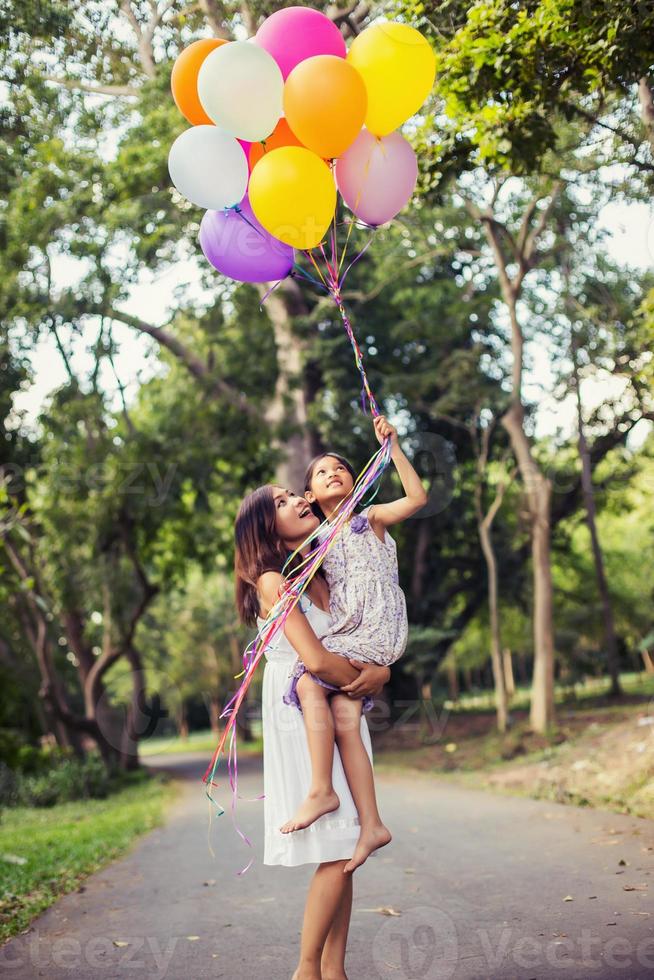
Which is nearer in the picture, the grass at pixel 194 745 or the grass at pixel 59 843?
the grass at pixel 59 843

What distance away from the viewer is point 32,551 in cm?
1900

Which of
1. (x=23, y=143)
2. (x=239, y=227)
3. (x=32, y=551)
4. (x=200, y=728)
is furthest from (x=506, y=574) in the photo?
(x=200, y=728)

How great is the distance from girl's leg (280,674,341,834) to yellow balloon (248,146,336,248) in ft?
7.48

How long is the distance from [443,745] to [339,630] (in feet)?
50.2

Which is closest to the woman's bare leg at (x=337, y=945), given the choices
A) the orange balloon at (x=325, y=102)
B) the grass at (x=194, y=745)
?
the orange balloon at (x=325, y=102)

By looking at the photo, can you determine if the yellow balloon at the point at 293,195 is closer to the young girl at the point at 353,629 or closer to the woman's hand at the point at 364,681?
the young girl at the point at 353,629

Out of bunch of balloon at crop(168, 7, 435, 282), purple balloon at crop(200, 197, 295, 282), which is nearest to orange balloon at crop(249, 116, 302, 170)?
bunch of balloon at crop(168, 7, 435, 282)

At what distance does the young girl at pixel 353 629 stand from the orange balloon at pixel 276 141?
6.23 feet

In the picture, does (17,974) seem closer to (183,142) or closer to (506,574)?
(183,142)

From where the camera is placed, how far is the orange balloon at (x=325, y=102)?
446 cm

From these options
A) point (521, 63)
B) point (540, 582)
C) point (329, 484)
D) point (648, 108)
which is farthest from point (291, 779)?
point (540, 582)

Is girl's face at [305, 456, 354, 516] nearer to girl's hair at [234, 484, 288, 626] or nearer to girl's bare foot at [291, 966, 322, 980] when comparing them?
girl's hair at [234, 484, 288, 626]

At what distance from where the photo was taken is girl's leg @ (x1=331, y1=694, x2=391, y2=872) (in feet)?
11.9

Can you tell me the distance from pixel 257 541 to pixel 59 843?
695 centimetres
